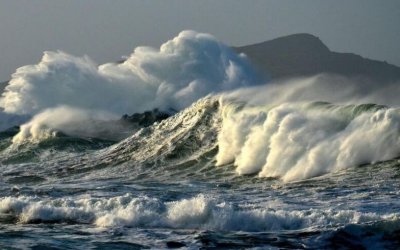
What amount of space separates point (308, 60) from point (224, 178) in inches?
3118

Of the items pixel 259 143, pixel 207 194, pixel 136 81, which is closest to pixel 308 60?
pixel 136 81

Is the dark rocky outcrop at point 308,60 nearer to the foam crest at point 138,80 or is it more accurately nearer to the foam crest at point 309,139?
the foam crest at point 138,80

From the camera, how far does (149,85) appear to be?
5131 centimetres

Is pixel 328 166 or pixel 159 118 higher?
pixel 159 118

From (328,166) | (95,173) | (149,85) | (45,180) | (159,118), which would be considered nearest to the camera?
(328,166)

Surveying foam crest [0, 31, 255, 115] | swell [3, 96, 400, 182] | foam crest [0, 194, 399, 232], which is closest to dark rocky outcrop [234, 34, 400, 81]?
foam crest [0, 31, 255, 115]

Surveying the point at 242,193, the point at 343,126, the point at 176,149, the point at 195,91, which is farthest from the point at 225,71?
the point at 242,193

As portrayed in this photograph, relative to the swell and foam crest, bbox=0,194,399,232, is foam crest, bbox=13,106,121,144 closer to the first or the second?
the swell

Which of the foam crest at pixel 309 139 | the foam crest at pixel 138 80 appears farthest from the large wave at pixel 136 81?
the foam crest at pixel 309 139

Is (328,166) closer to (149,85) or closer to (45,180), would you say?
(45,180)

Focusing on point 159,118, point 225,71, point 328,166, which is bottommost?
point 328,166

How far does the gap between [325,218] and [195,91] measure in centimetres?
3836

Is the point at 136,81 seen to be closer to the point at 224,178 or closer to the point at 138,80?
the point at 138,80

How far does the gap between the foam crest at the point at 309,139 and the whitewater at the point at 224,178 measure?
0.12 ft
